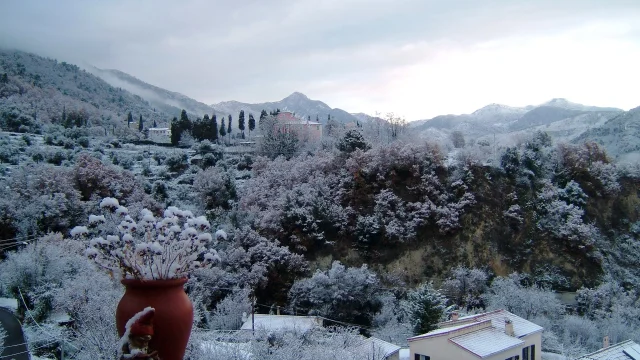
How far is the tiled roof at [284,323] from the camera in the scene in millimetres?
17000

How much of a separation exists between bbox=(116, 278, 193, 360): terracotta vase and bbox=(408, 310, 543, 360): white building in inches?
401

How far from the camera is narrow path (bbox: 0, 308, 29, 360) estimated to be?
39.1 feet

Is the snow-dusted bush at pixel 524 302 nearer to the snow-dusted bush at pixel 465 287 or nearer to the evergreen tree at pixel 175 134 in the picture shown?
the snow-dusted bush at pixel 465 287

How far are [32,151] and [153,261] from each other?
33777 millimetres

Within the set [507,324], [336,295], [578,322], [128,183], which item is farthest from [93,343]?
[128,183]

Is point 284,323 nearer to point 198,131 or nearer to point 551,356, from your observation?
point 551,356

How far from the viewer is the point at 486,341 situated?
13398 millimetres

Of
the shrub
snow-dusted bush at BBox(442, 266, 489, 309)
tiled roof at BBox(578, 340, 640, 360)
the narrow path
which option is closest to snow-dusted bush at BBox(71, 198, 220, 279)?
the narrow path

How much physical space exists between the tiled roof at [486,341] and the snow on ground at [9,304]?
42.0 ft

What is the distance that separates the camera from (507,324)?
14.4 m

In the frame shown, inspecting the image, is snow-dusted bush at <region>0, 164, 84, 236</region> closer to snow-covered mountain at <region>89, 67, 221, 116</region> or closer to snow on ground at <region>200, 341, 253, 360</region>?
snow on ground at <region>200, 341, 253, 360</region>

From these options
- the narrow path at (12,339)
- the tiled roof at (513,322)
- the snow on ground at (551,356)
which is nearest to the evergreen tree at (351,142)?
the tiled roof at (513,322)

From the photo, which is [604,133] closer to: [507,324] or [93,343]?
[507,324]

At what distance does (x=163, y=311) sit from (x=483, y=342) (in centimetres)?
1127
